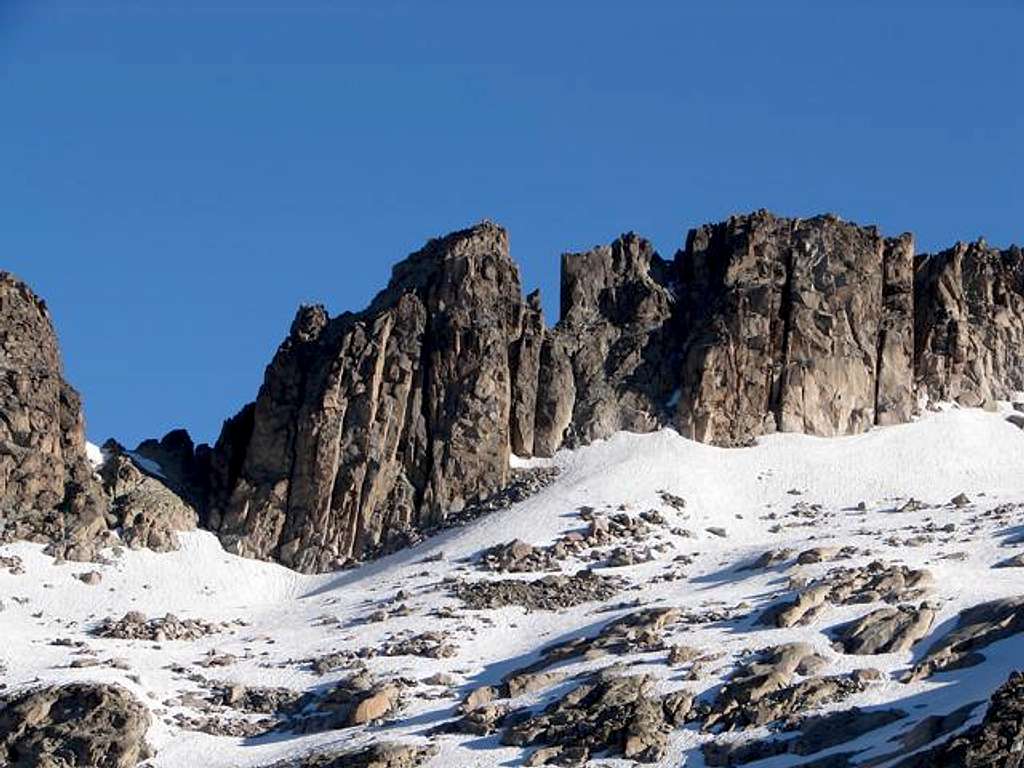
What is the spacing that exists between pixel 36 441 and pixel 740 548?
43686mm

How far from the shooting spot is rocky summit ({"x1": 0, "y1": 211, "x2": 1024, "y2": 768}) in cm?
8950

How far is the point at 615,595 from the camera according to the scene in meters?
112

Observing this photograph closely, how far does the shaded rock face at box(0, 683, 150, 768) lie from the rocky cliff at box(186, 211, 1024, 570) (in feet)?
113

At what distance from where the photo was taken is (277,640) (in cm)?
11156

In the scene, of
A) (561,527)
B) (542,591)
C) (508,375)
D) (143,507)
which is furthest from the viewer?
(508,375)

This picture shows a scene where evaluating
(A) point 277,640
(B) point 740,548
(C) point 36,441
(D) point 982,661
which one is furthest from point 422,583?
(D) point 982,661

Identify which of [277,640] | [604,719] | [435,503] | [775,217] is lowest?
[604,719]

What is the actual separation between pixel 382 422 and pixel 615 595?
27.7 meters

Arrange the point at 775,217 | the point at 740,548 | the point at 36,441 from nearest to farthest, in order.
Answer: the point at 740,548, the point at 36,441, the point at 775,217

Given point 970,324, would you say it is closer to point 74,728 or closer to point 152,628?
point 152,628

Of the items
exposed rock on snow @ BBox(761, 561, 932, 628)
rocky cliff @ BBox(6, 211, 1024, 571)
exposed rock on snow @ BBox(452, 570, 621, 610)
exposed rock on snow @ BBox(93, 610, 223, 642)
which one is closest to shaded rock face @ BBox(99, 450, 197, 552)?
rocky cliff @ BBox(6, 211, 1024, 571)

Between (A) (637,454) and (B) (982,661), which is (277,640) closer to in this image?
(A) (637,454)

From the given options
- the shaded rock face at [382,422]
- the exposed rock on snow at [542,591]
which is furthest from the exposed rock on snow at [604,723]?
the shaded rock face at [382,422]

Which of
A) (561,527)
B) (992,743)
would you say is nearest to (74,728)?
(561,527)
